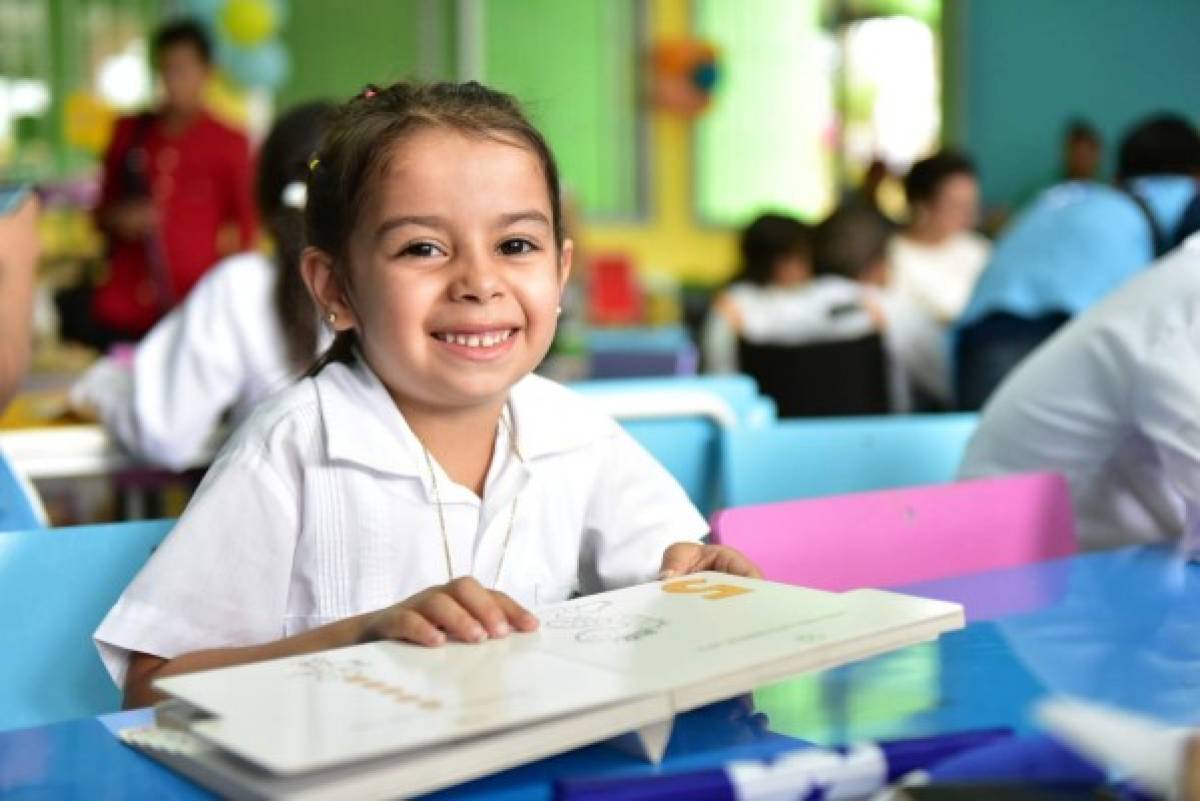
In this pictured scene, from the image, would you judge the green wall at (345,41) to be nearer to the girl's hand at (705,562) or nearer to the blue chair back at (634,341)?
the blue chair back at (634,341)

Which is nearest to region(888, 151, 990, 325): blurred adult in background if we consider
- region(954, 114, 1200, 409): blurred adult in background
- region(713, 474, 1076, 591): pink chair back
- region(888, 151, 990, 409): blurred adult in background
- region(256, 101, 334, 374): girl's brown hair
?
region(888, 151, 990, 409): blurred adult in background

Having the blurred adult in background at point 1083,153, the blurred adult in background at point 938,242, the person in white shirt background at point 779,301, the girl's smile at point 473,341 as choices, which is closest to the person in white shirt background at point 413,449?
the girl's smile at point 473,341

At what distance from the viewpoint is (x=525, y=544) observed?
1.37 meters

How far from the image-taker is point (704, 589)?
40.7 inches

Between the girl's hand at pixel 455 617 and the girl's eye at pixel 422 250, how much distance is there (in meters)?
0.42

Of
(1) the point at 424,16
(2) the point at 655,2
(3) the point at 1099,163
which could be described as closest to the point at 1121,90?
(3) the point at 1099,163

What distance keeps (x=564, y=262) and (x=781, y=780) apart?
798mm

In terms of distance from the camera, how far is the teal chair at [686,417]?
6.75ft

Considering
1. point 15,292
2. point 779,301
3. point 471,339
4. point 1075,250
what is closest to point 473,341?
point 471,339

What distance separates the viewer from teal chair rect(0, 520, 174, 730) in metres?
1.23

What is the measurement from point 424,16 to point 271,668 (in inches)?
312

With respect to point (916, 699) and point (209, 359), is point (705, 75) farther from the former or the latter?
point (916, 699)

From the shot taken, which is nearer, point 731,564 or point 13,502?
point 731,564

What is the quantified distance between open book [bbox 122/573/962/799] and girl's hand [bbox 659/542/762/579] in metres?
0.21
